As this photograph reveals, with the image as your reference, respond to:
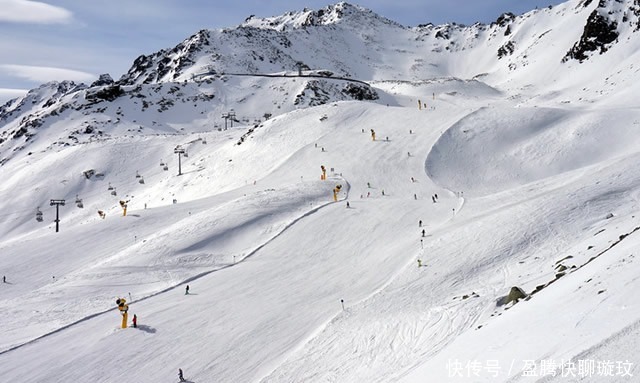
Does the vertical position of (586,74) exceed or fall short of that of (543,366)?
it exceeds it

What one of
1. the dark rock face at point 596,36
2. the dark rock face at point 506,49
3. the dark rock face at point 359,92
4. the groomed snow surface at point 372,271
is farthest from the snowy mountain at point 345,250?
the dark rock face at point 506,49

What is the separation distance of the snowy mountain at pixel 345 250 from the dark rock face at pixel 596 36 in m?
10.1

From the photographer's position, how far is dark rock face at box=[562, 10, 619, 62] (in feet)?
271

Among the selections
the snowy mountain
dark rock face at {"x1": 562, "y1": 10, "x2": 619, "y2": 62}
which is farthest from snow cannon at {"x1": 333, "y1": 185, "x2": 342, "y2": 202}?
dark rock face at {"x1": 562, "y1": 10, "x2": 619, "y2": 62}

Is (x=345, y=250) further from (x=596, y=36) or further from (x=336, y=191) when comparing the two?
(x=596, y=36)

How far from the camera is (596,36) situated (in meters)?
85.3

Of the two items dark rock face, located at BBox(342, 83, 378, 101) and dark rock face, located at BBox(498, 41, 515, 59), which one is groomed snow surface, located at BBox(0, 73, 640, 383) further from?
dark rock face, located at BBox(498, 41, 515, 59)

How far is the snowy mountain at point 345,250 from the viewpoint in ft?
40.1

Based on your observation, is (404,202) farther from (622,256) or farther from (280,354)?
(622,256)

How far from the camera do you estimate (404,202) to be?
3338 centimetres

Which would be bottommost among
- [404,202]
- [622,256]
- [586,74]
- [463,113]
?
[622,256]

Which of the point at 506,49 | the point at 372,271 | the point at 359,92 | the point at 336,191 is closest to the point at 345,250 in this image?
the point at 372,271

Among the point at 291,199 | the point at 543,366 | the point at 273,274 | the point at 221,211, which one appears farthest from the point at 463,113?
the point at 543,366

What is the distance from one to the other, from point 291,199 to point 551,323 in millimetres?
26193
